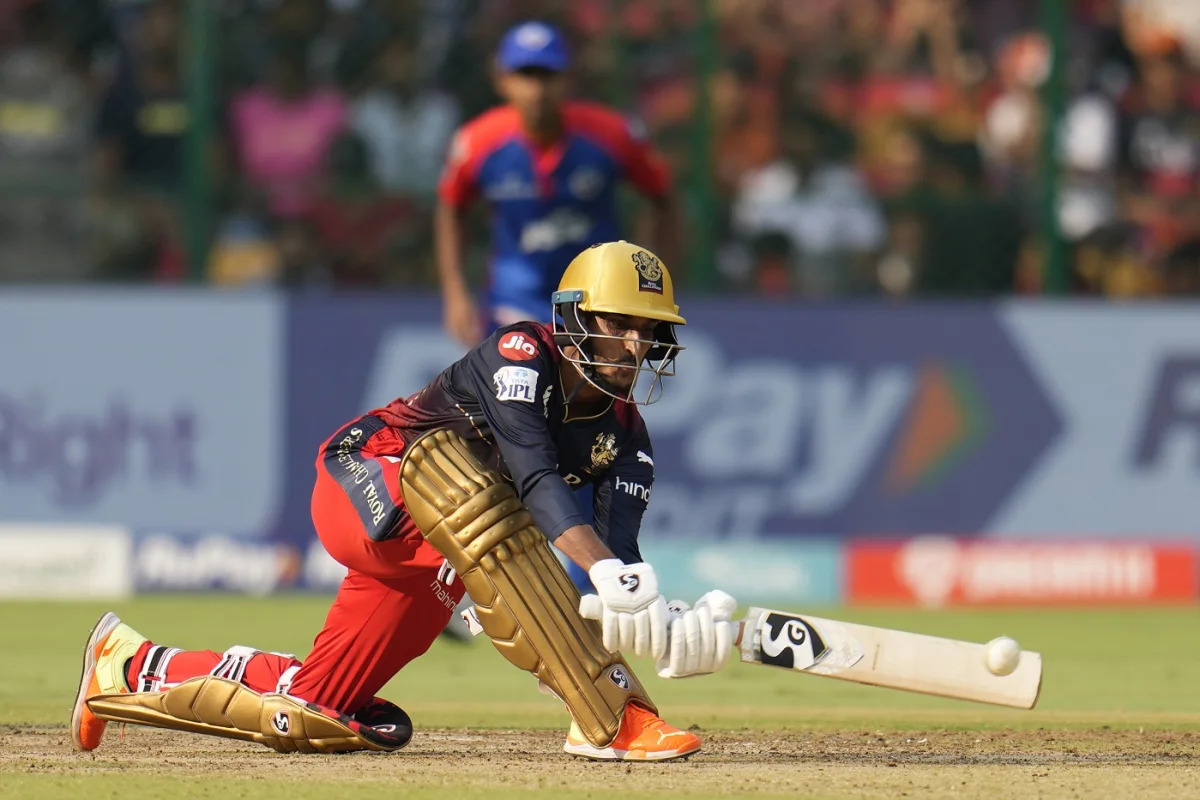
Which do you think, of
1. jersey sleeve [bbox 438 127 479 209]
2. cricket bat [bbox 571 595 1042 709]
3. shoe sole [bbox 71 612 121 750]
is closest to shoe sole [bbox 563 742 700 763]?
cricket bat [bbox 571 595 1042 709]

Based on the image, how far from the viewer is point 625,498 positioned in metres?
4.96

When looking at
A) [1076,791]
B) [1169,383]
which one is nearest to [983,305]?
[1169,383]

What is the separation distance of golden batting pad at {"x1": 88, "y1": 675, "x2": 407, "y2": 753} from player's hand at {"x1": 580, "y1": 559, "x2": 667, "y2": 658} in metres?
0.88

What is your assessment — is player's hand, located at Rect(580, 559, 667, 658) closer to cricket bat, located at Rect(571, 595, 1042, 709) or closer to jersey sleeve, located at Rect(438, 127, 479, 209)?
cricket bat, located at Rect(571, 595, 1042, 709)

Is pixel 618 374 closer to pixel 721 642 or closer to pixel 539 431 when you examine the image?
pixel 539 431

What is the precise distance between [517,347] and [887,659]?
45.2 inches

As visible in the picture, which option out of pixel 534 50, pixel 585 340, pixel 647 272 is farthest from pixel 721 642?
pixel 534 50

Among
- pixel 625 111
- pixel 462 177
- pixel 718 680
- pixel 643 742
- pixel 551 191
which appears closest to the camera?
pixel 643 742

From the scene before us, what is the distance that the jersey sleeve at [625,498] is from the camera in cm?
493

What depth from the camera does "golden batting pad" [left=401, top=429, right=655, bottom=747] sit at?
184 inches

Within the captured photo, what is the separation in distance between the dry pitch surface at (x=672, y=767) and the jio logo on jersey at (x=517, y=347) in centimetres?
97

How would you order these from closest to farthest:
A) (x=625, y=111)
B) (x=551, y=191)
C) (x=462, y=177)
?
(x=551, y=191) < (x=462, y=177) < (x=625, y=111)

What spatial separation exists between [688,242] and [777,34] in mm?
1216

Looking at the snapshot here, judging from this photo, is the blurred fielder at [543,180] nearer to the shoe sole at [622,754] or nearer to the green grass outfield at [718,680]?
the green grass outfield at [718,680]
